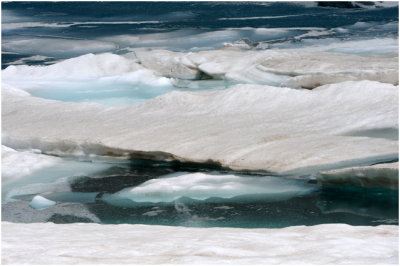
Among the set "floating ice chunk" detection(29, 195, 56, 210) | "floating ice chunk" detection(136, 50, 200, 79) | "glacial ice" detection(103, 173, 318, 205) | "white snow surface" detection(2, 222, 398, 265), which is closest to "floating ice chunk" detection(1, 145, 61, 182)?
"floating ice chunk" detection(29, 195, 56, 210)

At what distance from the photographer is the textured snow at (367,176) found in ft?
11.5

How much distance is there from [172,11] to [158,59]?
329 inches

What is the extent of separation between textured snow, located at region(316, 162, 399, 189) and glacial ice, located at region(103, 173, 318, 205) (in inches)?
5.4

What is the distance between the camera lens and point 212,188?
3832 millimetres

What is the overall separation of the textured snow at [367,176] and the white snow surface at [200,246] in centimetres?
93

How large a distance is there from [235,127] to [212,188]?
3.28ft

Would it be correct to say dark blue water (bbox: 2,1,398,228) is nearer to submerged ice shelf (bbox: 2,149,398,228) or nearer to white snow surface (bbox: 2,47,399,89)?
submerged ice shelf (bbox: 2,149,398,228)

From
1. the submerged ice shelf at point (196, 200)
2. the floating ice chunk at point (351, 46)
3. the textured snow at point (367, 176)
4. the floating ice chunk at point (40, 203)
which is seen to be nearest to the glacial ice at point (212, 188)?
the submerged ice shelf at point (196, 200)

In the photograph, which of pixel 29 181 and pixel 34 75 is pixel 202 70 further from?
pixel 29 181

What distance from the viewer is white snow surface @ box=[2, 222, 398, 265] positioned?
2.05 m

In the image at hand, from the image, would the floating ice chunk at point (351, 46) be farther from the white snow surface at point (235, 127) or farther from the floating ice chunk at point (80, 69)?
the white snow surface at point (235, 127)

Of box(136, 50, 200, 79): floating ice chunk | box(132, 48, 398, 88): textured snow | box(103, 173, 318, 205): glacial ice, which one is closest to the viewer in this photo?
box(103, 173, 318, 205): glacial ice

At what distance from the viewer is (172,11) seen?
54.6 ft

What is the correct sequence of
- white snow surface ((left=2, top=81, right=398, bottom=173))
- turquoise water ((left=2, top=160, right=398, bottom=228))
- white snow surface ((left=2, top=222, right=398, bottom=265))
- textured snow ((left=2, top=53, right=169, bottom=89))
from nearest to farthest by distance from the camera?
white snow surface ((left=2, top=222, right=398, bottom=265)) → turquoise water ((left=2, top=160, right=398, bottom=228)) → white snow surface ((left=2, top=81, right=398, bottom=173)) → textured snow ((left=2, top=53, right=169, bottom=89))
